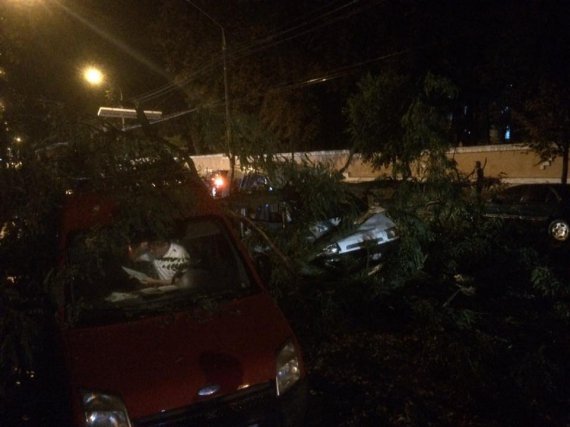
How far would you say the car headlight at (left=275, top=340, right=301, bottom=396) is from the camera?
147 inches

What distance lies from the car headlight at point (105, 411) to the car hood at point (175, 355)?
4 cm

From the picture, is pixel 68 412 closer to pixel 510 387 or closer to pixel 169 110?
pixel 510 387

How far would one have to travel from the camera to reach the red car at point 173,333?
11.4 ft

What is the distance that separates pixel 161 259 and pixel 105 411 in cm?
141

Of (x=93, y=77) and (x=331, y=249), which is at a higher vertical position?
(x=93, y=77)

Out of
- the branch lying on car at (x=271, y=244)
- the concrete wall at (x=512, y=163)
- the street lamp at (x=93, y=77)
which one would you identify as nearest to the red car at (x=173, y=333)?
the branch lying on car at (x=271, y=244)

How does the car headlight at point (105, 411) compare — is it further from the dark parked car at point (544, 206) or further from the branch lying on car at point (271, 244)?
the dark parked car at point (544, 206)

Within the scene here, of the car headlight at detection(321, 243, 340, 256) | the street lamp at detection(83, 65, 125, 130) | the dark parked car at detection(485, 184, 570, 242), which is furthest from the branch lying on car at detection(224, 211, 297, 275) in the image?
the dark parked car at detection(485, 184, 570, 242)

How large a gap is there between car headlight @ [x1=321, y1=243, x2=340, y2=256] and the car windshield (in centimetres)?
280

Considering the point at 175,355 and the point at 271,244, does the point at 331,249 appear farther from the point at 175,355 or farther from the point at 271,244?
the point at 175,355

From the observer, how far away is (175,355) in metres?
3.66

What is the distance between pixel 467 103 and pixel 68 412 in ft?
96.8

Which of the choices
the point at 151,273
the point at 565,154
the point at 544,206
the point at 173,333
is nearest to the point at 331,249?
the point at 151,273

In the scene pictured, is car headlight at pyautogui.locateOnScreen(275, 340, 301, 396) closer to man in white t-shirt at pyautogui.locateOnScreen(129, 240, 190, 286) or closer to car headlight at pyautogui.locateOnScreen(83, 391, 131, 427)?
car headlight at pyautogui.locateOnScreen(83, 391, 131, 427)
